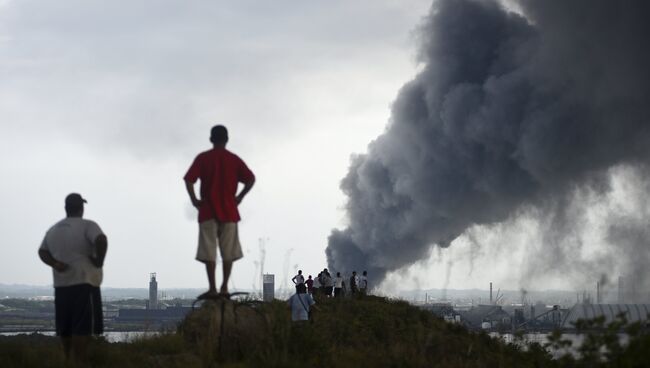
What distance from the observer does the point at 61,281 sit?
10.3m

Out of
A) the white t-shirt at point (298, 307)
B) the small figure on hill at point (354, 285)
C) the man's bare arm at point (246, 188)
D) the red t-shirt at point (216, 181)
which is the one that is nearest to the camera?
the red t-shirt at point (216, 181)

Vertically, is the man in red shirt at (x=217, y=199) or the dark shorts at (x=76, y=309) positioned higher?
the man in red shirt at (x=217, y=199)

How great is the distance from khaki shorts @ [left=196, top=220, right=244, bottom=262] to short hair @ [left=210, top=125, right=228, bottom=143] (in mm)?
1068

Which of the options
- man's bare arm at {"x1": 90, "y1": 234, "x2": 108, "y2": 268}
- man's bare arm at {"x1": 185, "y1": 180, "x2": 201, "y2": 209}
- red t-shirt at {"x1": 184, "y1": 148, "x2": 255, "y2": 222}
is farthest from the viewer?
man's bare arm at {"x1": 185, "y1": 180, "x2": 201, "y2": 209}

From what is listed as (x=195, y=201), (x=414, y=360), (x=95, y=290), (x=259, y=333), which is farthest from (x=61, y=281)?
(x=414, y=360)

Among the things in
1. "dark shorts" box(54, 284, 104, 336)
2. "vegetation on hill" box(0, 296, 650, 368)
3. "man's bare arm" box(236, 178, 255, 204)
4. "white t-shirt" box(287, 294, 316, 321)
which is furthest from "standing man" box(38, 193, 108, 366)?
"white t-shirt" box(287, 294, 316, 321)

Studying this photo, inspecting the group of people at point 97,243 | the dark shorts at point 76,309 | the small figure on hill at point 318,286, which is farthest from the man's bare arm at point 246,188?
the small figure on hill at point 318,286

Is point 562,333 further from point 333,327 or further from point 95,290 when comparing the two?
point 333,327

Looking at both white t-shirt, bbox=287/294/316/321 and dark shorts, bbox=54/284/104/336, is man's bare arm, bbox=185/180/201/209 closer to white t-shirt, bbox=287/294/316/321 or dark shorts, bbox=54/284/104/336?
dark shorts, bbox=54/284/104/336

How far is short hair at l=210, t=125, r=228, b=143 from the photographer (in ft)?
35.2

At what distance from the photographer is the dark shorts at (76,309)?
33.6 ft

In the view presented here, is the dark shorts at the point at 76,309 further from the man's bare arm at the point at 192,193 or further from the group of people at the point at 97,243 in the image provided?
the man's bare arm at the point at 192,193

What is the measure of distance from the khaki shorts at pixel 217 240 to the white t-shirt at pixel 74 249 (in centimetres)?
128

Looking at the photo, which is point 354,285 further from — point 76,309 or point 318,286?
point 76,309
